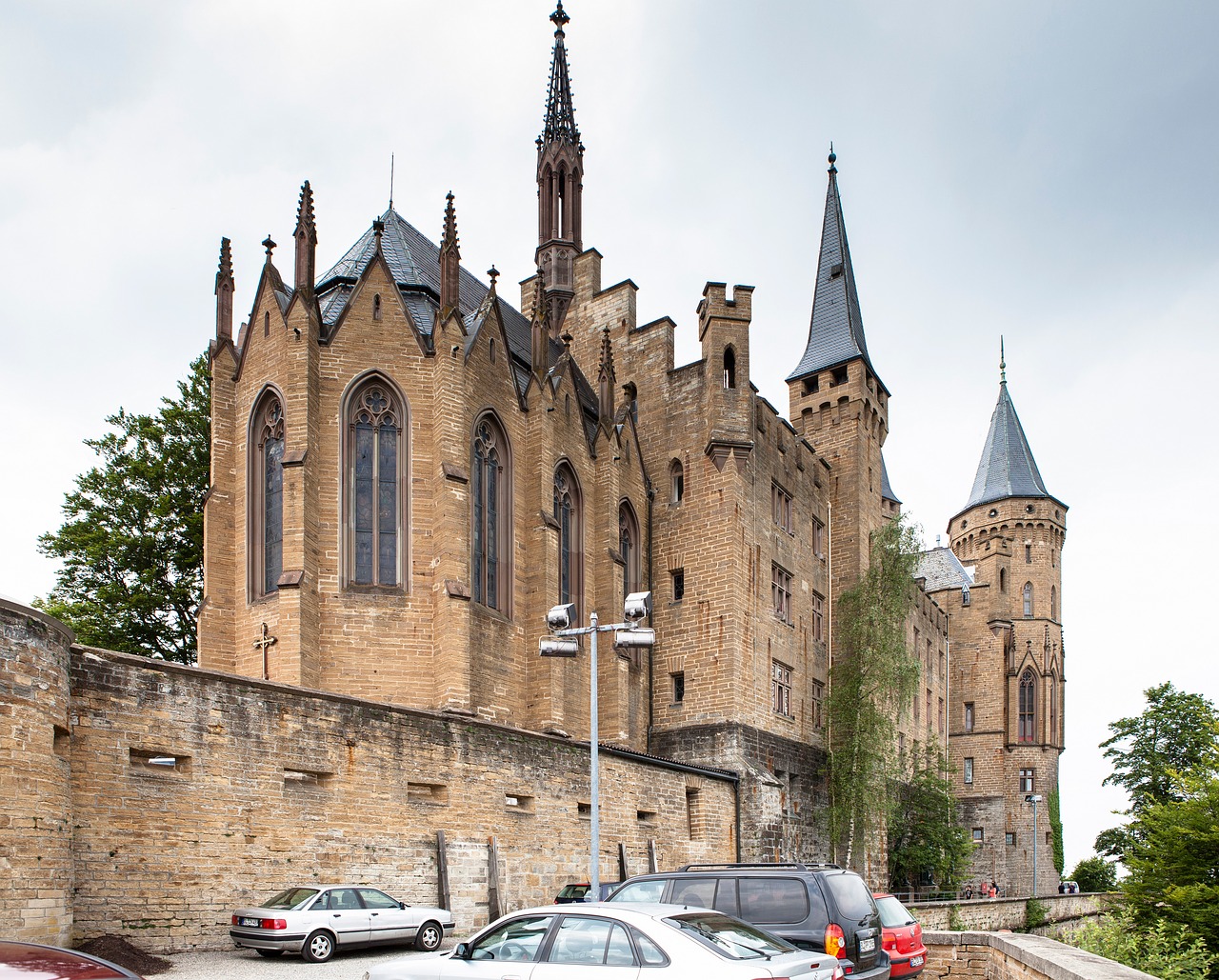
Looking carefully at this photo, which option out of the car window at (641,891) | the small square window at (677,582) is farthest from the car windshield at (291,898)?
the small square window at (677,582)

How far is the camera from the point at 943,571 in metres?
72.8

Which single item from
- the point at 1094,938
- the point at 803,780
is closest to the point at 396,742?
the point at 1094,938

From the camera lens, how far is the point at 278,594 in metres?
28.7

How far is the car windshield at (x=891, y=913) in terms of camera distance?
15.4 metres

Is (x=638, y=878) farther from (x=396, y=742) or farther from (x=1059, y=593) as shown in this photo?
(x=1059, y=593)

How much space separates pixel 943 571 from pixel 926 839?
28.6 metres

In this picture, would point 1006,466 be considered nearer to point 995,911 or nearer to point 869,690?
point 869,690

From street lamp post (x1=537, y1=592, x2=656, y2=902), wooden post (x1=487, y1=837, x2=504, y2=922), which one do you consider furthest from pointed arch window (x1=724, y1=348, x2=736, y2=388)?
street lamp post (x1=537, y1=592, x2=656, y2=902)

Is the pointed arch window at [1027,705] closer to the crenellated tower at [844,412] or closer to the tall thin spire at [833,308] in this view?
the crenellated tower at [844,412]

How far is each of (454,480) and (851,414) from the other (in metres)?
21.8

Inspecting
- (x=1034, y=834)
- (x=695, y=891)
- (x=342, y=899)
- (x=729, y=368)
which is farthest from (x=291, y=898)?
(x=1034, y=834)

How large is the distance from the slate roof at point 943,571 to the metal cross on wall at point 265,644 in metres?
48.1

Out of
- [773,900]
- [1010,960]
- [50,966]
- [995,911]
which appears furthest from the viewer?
[995,911]

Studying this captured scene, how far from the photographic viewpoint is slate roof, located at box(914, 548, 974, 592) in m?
71.2
